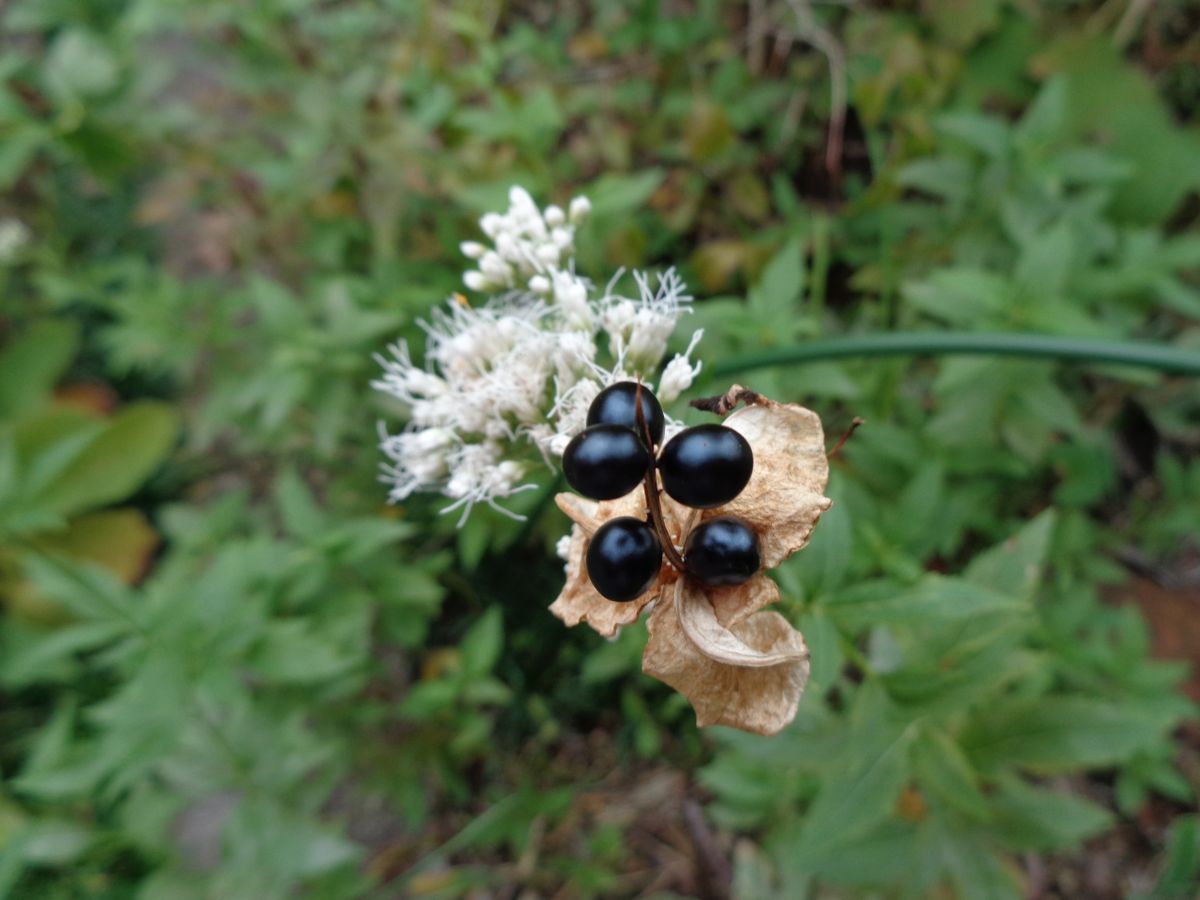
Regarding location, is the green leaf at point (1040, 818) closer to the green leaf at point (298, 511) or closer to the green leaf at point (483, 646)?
the green leaf at point (483, 646)

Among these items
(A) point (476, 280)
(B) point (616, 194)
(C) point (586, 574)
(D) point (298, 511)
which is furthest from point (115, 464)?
(C) point (586, 574)

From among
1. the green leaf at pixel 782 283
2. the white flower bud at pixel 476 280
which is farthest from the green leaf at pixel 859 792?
the white flower bud at pixel 476 280

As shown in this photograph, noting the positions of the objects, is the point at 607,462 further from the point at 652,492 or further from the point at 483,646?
the point at 483,646

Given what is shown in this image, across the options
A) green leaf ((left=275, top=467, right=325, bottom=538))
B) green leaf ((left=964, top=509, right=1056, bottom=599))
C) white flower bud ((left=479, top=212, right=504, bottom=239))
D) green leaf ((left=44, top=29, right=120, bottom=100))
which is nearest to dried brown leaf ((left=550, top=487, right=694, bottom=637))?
white flower bud ((left=479, top=212, right=504, bottom=239))

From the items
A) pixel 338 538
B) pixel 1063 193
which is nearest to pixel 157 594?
pixel 338 538

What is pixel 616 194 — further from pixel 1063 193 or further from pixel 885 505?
pixel 1063 193

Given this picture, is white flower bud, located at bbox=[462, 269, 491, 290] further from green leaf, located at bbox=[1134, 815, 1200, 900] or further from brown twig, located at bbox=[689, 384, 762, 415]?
green leaf, located at bbox=[1134, 815, 1200, 900]
